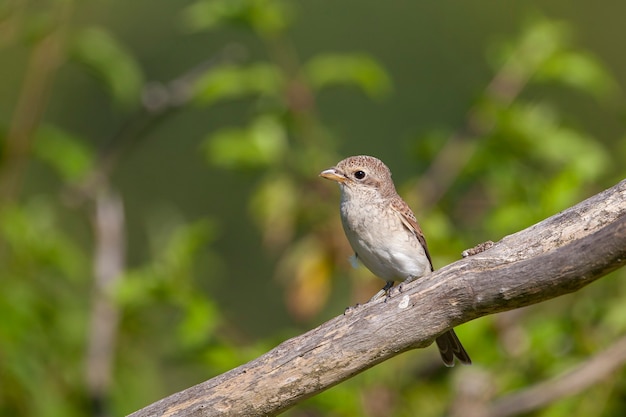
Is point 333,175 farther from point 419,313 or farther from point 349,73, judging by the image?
point 419,313

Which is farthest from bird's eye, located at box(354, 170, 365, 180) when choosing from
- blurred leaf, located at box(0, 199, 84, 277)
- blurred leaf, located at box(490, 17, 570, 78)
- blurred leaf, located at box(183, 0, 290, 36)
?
blurred leaf, located at box(0, 199, 84, 277)

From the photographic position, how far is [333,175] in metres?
5.13

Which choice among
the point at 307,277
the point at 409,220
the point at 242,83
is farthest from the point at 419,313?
the point at 242,83

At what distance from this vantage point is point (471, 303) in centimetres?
329

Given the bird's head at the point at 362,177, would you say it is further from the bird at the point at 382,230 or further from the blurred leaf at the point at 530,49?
the blurred leaf at the point at 530,49

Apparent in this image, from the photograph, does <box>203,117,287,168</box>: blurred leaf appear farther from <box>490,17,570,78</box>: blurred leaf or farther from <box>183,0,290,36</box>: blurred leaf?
<box>490,17,570,78</box>: blurred leaf

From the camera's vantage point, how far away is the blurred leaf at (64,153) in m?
5.64

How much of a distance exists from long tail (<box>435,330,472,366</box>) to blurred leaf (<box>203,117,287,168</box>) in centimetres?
145

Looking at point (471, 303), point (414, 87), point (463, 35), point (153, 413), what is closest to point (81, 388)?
point (153, 413)

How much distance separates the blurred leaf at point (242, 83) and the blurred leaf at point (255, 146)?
19 cm

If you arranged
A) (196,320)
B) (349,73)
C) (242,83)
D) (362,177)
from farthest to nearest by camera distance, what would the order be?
(349,73) → (242,83) → (362,177) → (196,320)

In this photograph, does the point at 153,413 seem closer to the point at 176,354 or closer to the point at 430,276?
the point at 430,276

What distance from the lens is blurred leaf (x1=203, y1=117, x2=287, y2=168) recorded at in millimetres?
5523

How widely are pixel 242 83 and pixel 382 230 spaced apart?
1.20 meters
